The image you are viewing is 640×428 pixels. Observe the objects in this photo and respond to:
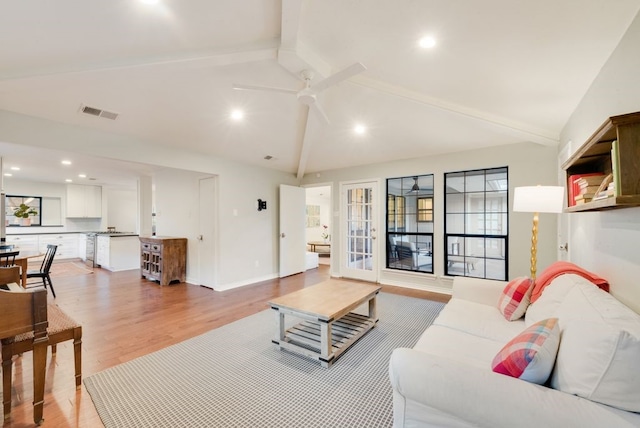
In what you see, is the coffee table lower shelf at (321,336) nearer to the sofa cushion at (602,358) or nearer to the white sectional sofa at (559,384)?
the white sectional sofa at (559,384)

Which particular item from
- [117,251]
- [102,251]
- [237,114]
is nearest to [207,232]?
[237,114]

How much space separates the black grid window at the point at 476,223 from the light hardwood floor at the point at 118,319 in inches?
32.9

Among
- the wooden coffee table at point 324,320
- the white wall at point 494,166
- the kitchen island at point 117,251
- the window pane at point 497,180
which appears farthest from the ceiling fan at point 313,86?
the kitchen island at point 117,251

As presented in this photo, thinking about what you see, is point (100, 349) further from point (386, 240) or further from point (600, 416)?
point (386, 240)

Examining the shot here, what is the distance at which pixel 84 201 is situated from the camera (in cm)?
802

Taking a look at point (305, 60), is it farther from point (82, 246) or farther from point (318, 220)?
point (82, 246)

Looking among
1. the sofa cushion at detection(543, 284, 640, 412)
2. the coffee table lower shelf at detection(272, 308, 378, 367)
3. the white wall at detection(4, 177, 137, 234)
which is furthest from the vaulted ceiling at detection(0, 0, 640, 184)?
the white wall at detection(4, 177, 137, 234)

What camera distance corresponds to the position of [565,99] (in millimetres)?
2562

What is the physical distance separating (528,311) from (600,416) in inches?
49.7

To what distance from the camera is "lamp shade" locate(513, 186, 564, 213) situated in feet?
8.25

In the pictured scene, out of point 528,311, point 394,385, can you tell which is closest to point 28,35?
point 394,385

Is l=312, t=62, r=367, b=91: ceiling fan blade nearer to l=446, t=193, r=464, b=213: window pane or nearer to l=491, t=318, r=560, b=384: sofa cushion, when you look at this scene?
l=491, t=318, r=560, b=384: sofa cushion

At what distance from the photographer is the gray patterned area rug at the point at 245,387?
1.68m

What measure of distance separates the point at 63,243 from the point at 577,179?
10.8 m
